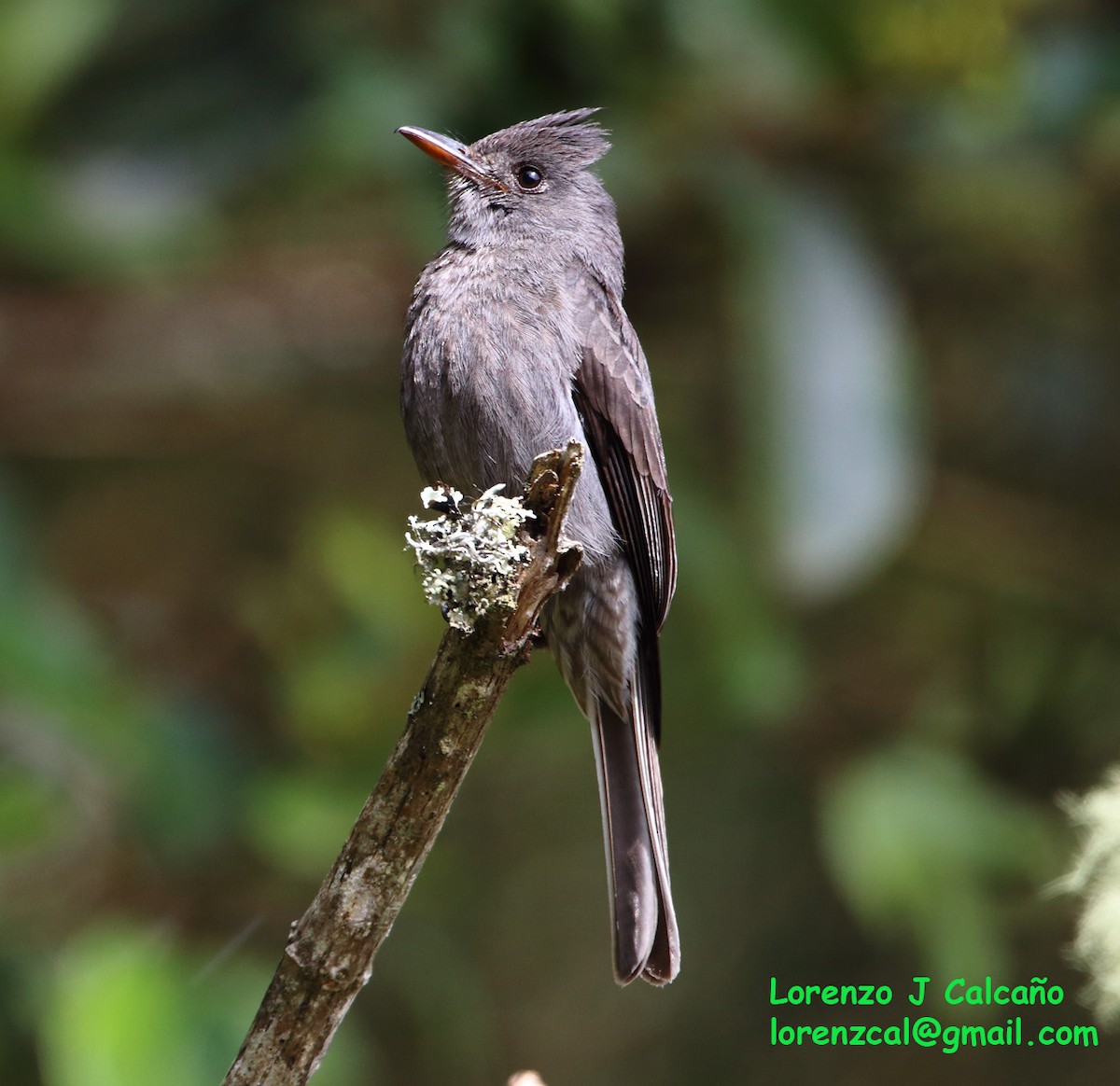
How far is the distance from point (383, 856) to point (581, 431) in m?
1.25

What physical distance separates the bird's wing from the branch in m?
0.85

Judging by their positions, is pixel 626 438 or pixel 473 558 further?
pixel 626 438

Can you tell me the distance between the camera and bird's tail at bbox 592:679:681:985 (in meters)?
2.85

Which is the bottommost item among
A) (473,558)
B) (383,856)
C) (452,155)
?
(383,856)

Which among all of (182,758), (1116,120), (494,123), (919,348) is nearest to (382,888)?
(182,758)

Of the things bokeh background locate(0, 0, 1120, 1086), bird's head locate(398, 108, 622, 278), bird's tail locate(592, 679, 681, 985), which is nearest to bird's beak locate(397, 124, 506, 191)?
bird's head locate(398, 108, 622, 278)

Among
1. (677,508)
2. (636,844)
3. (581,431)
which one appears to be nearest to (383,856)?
(636,844)

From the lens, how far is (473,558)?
2396mm

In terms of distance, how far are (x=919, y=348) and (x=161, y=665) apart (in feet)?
9.58

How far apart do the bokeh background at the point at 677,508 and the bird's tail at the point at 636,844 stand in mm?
873

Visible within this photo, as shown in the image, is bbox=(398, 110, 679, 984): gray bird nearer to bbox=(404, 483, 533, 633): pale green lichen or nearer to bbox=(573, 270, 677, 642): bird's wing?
bbox=(573, 270, 677, 642): bird's wing

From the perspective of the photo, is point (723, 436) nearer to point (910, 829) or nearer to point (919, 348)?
point (919, 348)

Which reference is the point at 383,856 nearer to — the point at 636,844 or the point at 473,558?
the point at 473,558

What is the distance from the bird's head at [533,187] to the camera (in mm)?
3475
